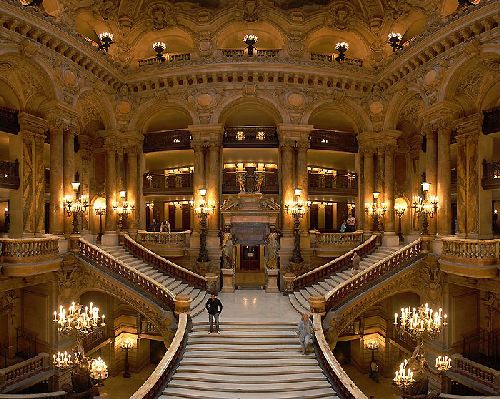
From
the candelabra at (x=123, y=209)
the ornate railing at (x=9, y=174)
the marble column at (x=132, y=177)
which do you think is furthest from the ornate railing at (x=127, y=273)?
the marble column at (x=132, y=177)

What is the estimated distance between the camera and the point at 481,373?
54.3 ft

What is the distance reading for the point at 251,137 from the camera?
2509 cm

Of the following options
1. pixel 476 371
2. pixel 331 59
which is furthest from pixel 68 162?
pixel 476 371

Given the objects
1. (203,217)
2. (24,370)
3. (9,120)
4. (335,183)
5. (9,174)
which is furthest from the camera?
(335,183)

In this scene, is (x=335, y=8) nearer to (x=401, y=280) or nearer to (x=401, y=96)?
(x=401, y=96)

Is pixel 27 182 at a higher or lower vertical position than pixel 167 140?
lower

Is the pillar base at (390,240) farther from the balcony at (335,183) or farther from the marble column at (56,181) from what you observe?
the marble column at (56,181)

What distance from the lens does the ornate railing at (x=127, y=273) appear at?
1659cm

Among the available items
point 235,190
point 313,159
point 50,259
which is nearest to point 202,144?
point 235,190

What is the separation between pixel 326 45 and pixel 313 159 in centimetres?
731

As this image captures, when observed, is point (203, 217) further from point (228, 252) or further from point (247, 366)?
point (247, 366)

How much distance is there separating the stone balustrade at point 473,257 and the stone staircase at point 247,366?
6608mm

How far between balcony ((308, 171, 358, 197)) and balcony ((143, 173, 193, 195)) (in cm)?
746

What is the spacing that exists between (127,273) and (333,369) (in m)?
9.65
